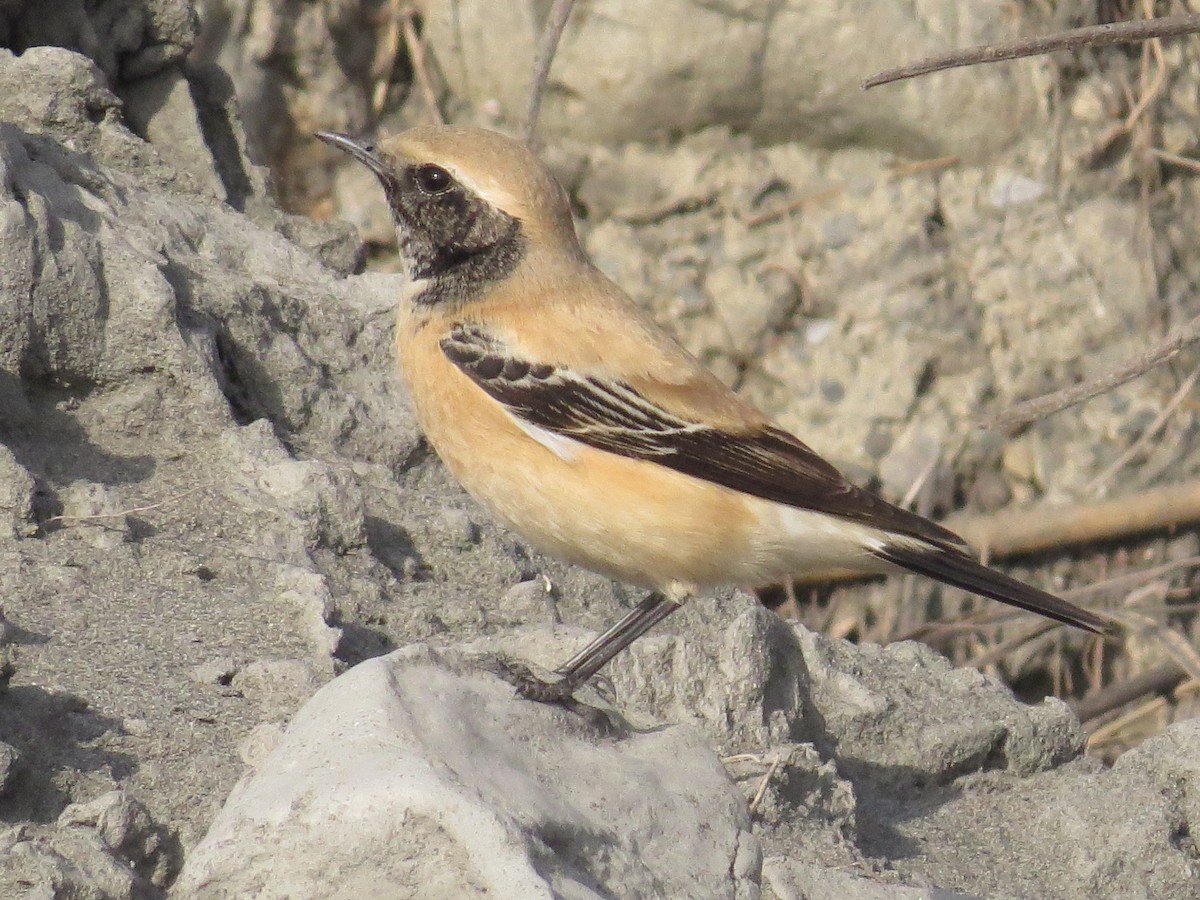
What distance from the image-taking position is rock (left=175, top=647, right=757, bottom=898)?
10.9ft

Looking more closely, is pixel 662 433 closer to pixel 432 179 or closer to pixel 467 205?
pixel 467 205

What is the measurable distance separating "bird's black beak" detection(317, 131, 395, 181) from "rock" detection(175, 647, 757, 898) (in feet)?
7.58

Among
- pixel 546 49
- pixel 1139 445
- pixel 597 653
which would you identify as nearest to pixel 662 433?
pixel 597 653

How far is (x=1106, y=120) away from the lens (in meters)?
9.16

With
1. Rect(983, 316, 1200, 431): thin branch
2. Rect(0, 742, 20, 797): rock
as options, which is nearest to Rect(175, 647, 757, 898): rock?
Rect(0, 742, 20, 797): rock

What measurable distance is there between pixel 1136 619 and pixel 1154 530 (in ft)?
2.80

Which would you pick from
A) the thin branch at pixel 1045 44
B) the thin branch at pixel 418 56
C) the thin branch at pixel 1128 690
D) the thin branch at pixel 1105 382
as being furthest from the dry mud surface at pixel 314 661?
the thin branch at pixel 1128 690

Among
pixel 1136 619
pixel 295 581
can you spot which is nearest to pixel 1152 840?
pixel 295 581

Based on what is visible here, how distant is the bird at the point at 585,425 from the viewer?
16.9 feet

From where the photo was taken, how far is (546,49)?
272 inches

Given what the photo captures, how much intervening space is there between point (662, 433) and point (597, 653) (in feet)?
2.90

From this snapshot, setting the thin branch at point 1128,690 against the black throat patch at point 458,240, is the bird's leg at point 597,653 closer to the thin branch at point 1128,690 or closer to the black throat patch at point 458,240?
the black throat patch at point 458,240

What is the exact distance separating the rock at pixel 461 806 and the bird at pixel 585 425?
73cm

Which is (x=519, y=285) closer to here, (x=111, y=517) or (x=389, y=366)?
(x=389, y=366)
